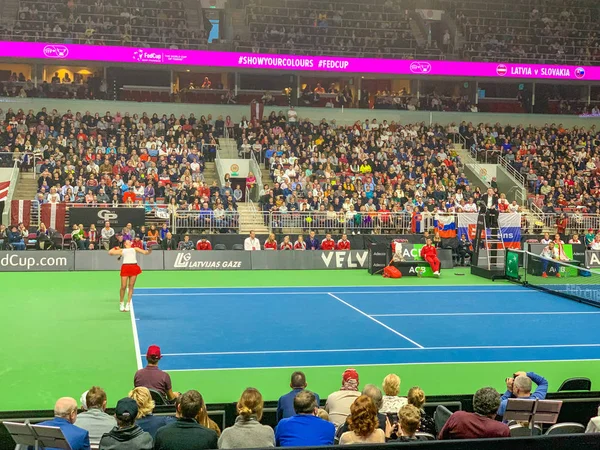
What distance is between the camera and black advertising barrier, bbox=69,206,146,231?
32469 millimetres

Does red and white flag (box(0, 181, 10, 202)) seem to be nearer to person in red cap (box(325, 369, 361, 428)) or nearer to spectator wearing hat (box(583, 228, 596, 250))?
spectator wearing hat (box(583, 228, 596, 250))

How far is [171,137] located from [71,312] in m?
21.4

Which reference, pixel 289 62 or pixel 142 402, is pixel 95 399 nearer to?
pixel 142 402

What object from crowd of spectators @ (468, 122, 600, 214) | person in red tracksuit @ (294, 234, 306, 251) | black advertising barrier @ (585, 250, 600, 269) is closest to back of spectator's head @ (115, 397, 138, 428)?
person in red tracksuit @ (294, 234, 306, 251)

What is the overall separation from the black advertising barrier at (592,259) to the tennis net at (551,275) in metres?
3.00

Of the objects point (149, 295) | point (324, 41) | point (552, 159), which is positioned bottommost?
point (149, 295)

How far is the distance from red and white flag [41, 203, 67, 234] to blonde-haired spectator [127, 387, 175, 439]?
25.6m

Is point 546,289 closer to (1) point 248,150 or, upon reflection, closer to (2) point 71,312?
(2) point 71,312

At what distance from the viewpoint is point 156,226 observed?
34.1m

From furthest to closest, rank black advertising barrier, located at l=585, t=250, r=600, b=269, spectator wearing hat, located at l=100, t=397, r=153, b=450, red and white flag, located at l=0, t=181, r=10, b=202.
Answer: red and white flag, located at l=0, t=181, r=10, b=202 < black advertising barrier, located at l=585, t=250, r=600, b=269 < spectator wearing hat, located at l=100, t=397, r=153, b=450

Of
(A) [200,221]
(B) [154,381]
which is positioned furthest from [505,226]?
(B) [154,381]

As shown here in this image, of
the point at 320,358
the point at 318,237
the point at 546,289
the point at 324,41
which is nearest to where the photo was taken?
the point at 320,358

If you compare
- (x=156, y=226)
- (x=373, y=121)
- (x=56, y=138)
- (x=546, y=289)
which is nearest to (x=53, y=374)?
(x=546, y=289)

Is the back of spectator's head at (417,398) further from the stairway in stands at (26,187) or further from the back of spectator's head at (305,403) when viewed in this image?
the stairway in stands at (26,187)
